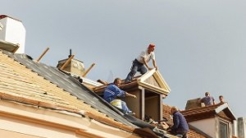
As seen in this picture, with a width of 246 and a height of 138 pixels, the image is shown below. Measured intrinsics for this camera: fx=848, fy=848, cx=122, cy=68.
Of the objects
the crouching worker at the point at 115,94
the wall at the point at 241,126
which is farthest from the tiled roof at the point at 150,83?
the wall at the point at 241,126

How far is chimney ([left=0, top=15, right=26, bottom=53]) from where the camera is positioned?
76.5 ft

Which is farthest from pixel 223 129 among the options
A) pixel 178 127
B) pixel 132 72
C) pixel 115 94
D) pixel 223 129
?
pixel 115 94

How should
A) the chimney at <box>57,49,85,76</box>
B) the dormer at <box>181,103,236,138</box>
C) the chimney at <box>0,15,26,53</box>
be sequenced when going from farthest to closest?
1. the dormer at <box>181,103,236,138</box>
2. the chimney at <box>57,49,85,76</box>
3. the chimney at <box>0,15,26,53</box>

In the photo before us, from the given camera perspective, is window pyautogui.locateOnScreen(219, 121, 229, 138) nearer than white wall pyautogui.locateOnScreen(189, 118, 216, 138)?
No

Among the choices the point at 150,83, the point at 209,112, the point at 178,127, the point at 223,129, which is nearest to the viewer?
the point at 178,127

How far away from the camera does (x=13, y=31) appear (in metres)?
23.8

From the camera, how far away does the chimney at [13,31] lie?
76.5ft

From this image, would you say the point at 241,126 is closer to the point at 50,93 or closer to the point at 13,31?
the point at 13,31

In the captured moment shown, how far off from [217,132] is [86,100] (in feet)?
32.2

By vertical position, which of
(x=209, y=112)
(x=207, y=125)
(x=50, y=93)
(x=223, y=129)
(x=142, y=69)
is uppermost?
Answer: (x=142, y=69)

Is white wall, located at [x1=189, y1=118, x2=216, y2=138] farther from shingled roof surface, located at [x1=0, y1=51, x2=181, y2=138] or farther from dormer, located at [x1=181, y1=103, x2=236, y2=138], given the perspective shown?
shingled roof surface, located at [x1=0, y1=51, x2=181, y2=138]

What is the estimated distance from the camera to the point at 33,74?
61.5 ft

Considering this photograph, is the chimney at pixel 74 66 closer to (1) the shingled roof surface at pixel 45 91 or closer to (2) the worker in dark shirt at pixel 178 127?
(1) the shingled roof surface at pixel 45 91

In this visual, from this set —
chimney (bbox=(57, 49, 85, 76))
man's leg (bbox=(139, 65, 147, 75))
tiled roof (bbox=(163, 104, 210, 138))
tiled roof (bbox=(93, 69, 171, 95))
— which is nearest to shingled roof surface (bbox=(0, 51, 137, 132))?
tiled roof (bbox=(93, 69, 171, 95))
